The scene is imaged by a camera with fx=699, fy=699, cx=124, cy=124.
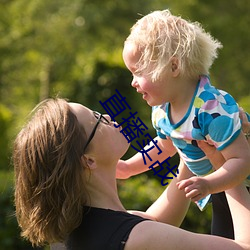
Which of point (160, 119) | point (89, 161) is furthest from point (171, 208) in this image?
point (89, 161)

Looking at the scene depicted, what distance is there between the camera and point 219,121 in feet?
9.17

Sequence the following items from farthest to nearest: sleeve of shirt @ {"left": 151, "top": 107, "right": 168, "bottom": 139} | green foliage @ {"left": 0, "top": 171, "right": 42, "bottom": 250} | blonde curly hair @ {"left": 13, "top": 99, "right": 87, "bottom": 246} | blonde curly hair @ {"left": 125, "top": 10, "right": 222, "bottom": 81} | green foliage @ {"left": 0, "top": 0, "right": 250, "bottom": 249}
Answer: green foliage @ {"left": 0, "top": 0, "right": 250, "bottom": 249} → green foliage @ {"left": 0, "top": 171, "right": 42, "bottom": 250} → sleeve of shirt @ {"left": 151, "top": 107, "right": 168, "bottom": 139} → blonde curly hair @ {"left": 125, "top": 10, "right": 222, "bottom": 81} → blonde curly hair @ {"left": 13, "top": 99, "right": 87, "bottom": 246}

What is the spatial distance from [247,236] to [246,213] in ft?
0.33

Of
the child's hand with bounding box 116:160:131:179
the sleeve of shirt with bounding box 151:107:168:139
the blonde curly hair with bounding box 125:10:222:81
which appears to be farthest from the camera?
the child's hand with bounding box 116:160:131:179

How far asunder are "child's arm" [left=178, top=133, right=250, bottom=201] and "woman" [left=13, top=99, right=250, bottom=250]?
0.35ft

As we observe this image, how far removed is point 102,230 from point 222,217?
2.22 feet

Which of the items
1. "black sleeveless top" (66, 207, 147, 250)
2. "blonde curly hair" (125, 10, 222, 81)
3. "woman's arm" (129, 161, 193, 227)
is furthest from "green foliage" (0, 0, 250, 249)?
"black sleeveless top" (66, 207, 147, 250)

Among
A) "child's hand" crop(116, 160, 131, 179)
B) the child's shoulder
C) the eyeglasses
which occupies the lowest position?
"child's hand" crop(116, 160, 131, 179)

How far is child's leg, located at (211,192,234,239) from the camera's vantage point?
10.3ft

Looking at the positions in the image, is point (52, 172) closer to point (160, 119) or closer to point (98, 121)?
point (98, 121)

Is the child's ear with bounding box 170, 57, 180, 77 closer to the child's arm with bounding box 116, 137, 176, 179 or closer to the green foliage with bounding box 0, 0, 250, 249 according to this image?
the child's arm with bounding box 116, 137, 176, 179

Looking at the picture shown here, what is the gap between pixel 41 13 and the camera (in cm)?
1456

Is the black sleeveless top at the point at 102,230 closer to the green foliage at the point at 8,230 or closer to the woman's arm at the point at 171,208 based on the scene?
the woman's arm at the point at 171,208

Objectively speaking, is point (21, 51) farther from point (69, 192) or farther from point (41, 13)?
point (69, 192)
